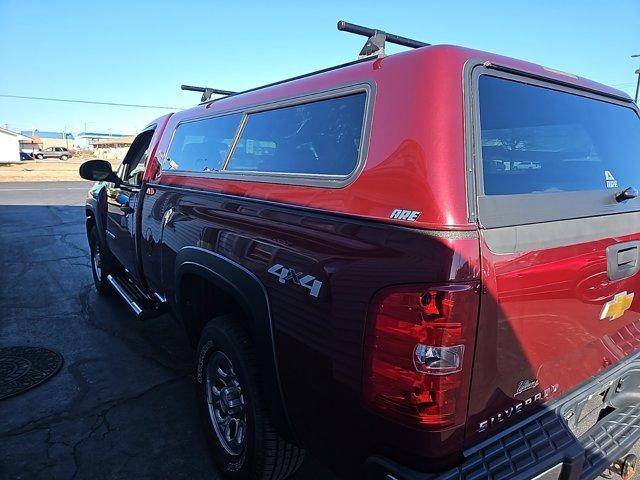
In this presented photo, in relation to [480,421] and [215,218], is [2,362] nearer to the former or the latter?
[215,218]

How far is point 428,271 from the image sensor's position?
1.39 m

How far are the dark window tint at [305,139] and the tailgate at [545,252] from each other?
0.53 m

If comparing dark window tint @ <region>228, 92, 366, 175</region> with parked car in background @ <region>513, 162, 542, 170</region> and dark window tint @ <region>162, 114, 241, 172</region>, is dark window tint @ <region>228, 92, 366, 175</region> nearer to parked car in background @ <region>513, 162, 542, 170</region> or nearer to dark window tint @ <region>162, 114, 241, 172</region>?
dark window tint @ <region>162, 114, 241, 172</region>

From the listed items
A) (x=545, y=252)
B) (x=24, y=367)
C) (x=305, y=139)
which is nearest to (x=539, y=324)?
(x=545, y=252)

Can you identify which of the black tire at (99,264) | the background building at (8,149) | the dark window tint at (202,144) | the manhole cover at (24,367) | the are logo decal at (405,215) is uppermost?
the dark window tint at (202,144)

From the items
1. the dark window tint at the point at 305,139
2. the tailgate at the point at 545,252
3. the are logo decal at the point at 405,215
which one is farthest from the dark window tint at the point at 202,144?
the tailgate at the point at 545,252

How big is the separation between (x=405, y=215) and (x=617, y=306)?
50.1 inches

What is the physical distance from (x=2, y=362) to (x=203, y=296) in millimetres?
2373

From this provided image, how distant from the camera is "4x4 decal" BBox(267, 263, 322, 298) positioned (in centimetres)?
Result: 170

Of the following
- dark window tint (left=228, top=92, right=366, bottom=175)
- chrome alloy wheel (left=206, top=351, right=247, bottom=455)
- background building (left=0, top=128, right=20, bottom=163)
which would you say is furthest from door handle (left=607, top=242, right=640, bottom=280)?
background building (left=0, top=128, right=20, bottom=163)

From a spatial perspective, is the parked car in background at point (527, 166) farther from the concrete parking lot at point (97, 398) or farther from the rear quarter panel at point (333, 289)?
the concrete parking lot at point (97, 398)

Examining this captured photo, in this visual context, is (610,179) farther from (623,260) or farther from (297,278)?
(297,278)

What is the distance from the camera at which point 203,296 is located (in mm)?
2875

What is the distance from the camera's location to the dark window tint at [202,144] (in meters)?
2.87
